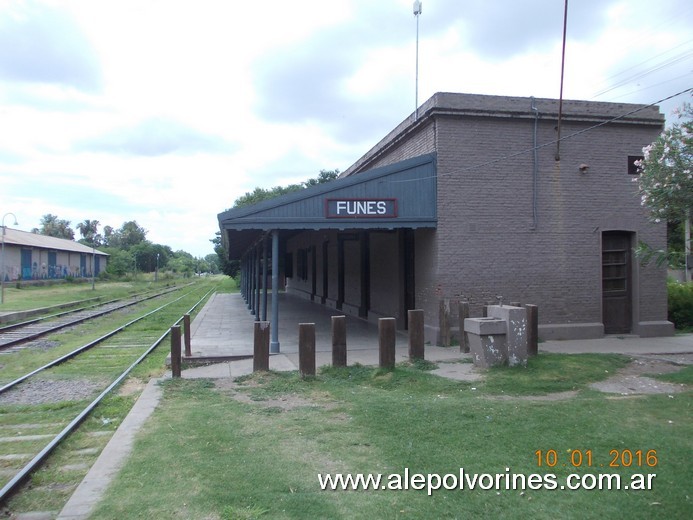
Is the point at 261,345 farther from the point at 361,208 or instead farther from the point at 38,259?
the point at 38,259

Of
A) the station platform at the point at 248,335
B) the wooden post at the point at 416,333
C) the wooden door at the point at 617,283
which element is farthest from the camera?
the wooden door at the point at 617,283

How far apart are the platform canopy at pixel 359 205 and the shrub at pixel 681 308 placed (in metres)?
8.52

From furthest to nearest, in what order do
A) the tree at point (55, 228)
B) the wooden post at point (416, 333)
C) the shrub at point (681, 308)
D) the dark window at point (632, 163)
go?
1. the tree at point (55, 228)
2. the shrub at point (681, 308)
3. the dark window at point (632, 163)
4. the wooden post at point (416, 333)

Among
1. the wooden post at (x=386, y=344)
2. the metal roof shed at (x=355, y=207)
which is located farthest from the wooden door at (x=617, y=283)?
the wooden post at (x=386, y=344)

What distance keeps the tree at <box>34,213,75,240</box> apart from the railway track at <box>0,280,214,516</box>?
108 m

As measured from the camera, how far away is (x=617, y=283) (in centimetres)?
1436

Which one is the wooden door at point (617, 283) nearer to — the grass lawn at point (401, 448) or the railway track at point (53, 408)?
the grass lawn at point (401, 448)

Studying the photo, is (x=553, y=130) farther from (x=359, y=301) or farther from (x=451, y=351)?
(x=359, y=301)

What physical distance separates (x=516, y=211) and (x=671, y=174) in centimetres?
545

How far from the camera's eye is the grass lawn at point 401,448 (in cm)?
427

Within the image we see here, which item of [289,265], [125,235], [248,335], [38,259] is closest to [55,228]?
[125,235]

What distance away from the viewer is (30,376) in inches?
422

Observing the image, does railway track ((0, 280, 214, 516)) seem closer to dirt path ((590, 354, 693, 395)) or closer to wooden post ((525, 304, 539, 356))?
dirt path ((590, 354, 693, 395))

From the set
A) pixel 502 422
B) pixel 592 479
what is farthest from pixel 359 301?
pixel 592 479
